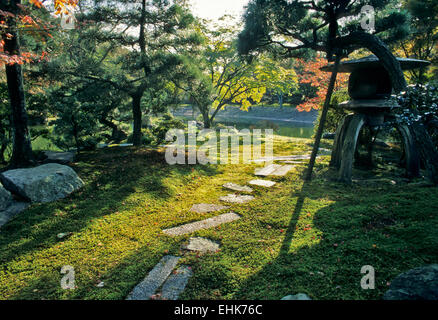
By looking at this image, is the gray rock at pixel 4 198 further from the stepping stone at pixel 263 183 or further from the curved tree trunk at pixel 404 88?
the curved tree trunk at pixel 404 88

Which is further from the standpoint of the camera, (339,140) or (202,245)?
(339,140)

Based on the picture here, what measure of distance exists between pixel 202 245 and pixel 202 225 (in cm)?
55

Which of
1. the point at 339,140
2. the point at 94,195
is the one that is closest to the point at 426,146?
the point at 339,140

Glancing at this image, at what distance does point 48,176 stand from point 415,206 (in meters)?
6.13

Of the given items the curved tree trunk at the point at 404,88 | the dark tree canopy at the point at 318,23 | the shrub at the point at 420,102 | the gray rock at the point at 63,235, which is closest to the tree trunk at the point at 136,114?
the dark tree canopy at the point at 318,23

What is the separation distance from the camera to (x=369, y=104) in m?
5.41

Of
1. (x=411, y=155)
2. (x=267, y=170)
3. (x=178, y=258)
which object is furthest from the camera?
(x=267, y=170)

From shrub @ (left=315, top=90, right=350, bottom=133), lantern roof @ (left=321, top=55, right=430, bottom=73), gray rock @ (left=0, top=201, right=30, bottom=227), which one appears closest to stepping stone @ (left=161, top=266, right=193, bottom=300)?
gray rock @ (left=0, top=201, right=30, bottom=227)

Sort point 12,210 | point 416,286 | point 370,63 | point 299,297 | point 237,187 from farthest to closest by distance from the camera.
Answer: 1. point 237,187
2. point 370,63
3. point 12,210
4. point 299,297
5. point 416,286

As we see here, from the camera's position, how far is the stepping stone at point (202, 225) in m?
3.54

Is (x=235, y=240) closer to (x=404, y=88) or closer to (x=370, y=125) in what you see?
(x=404, y=88)

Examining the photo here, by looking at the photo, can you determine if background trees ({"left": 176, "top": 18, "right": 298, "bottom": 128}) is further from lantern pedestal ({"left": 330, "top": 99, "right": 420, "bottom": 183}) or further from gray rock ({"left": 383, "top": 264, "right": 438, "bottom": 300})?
gray rock ({"left": 383, "top": 264, "right": 438, "bottom": 300})
